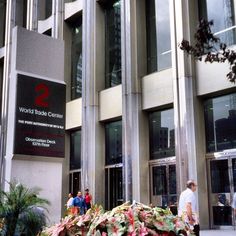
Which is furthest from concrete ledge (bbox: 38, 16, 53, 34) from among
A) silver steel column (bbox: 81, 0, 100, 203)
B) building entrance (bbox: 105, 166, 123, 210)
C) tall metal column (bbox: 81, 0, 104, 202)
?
building entrance (bbox: 105, 166, 123, 210)

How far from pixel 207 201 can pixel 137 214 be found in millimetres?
16532

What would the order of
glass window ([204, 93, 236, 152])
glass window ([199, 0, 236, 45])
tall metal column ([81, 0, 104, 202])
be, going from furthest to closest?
1. tall metal column ([81, 0, 104, 202])
2. glass window ([199, 0, 236, 45])
3. glass window ([204, 93, 236, 152])

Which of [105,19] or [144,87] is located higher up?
[105,19]

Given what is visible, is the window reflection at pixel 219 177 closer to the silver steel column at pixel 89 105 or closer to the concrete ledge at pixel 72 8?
the silver steel column at pixel 89 105

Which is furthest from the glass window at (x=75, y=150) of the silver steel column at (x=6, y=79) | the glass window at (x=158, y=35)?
the glass window at (x=158, y=35)

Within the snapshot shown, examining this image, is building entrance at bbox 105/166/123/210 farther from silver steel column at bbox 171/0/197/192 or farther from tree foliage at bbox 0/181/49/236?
→ tree foliage at bbox 0/181/49/236

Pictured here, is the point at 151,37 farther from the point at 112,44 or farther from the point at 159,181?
the point at 159,181

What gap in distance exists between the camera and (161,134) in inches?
826

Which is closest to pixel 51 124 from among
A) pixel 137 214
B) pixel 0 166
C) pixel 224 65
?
pixel 224 65

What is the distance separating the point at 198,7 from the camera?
20.2 meters

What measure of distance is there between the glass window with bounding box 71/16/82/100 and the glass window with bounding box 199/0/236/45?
392 inches

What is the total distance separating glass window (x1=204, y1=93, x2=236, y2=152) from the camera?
1786 cm

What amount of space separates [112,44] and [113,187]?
327 inches

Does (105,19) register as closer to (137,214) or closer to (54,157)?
(54,157)
